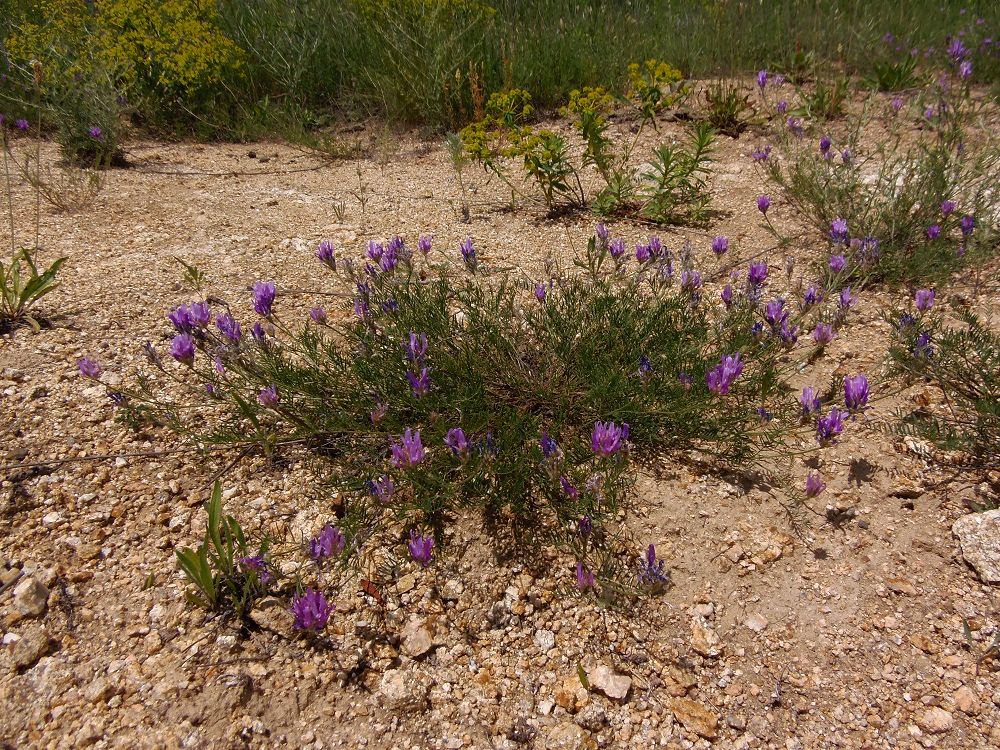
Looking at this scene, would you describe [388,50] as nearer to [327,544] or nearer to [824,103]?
[824,103]

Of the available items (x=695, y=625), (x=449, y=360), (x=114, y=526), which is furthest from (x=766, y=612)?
(x=114, y=526)

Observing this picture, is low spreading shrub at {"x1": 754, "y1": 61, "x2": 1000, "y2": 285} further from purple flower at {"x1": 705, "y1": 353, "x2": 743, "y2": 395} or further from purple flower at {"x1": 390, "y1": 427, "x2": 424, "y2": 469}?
purple flower at {"x1": 390, "y1": 427, "x2": 424, "y2": 469}

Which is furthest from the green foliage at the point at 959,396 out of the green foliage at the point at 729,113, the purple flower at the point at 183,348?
the green foliage at the point at 729,113

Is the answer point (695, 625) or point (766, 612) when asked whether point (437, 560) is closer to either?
point (695, 625)

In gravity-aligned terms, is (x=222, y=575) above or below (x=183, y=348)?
below

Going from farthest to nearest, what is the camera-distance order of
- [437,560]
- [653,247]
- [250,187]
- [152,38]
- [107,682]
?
[152,38]
[250,187]
[653,247]
[437,560]
[107,682]

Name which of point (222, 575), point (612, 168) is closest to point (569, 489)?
point (222, 575)

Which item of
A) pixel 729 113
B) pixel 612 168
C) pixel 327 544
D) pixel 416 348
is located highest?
pixel 729 113
